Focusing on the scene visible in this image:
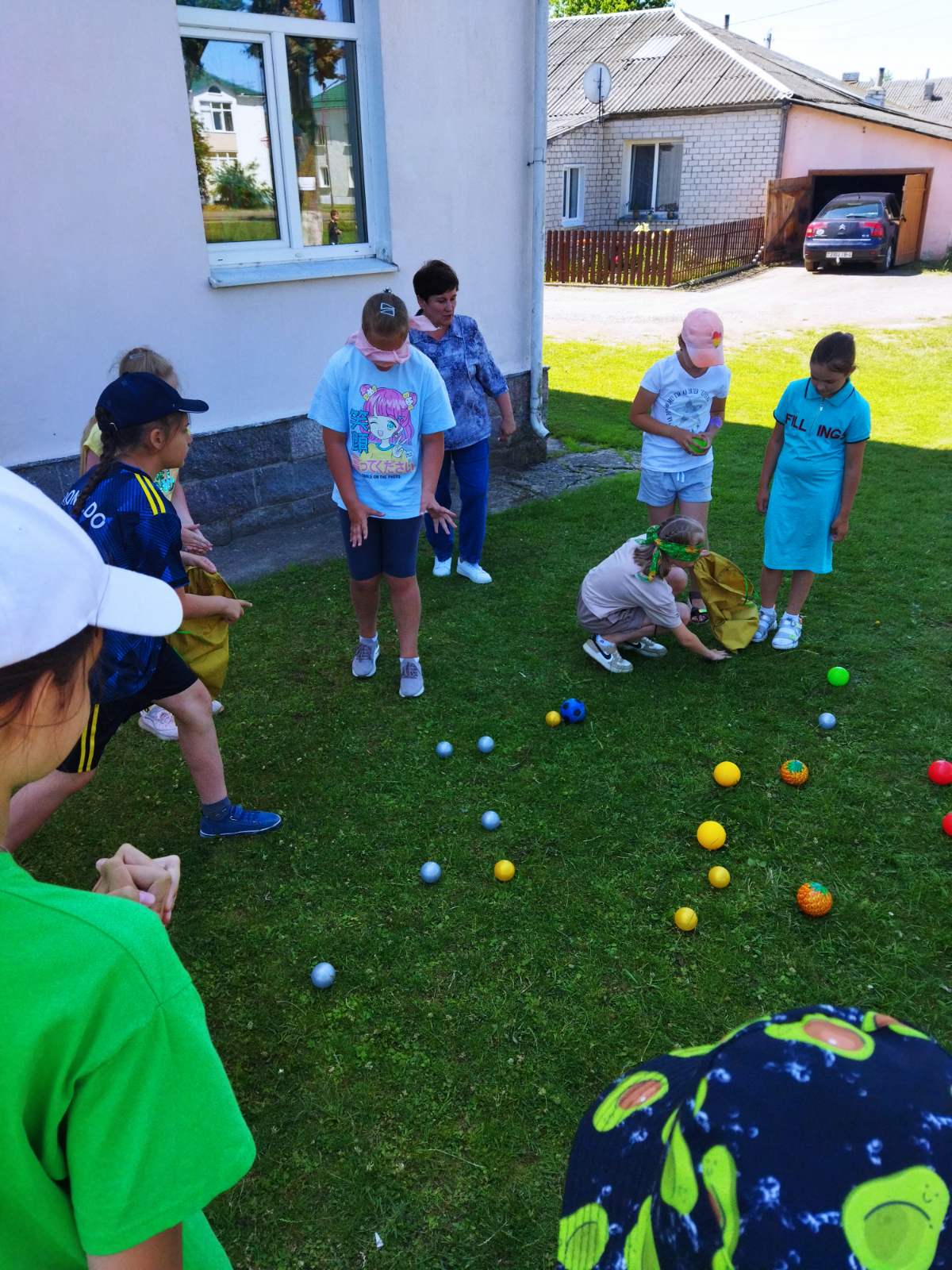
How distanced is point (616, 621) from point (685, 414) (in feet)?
4.19

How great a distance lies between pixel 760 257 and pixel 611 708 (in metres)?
25.4

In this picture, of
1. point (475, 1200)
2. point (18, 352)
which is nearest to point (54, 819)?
point (475, 1200)

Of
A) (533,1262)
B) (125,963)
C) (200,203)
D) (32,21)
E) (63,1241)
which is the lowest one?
(533,1262)

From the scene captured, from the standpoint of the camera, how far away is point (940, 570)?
20.4 feet

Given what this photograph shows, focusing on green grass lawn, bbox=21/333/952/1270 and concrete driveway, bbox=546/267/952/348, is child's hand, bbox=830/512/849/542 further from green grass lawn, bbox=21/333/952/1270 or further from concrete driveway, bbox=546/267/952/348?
concrete driveway, bbox=546/267/952/348

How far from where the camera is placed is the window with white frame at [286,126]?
6133 millimetres

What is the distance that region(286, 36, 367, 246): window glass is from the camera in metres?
6.56

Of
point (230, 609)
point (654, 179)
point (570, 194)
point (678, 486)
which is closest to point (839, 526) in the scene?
point (678, 486)

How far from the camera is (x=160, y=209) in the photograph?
574 centimetres

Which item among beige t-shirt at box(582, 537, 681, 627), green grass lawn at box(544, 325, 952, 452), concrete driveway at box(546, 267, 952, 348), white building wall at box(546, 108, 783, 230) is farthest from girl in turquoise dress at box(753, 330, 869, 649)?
white building wall at box(546, 108, 783, 230)

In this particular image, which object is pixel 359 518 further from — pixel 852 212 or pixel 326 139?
pixel 852 212

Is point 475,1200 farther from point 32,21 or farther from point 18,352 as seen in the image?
point 32,21

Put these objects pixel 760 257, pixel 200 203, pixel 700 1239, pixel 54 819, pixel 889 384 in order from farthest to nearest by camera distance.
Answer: pixel 760 257
pixel 889 384
pixel 200 203
pixel 54 819
pixel 700 1239

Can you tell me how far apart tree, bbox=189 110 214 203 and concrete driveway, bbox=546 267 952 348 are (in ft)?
32.5
